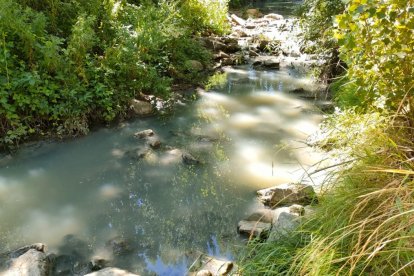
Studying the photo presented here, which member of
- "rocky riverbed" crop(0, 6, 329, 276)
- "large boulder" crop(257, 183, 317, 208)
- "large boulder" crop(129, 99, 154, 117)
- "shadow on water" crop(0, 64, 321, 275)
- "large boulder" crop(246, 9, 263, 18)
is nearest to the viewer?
"rocky riverbed" crop(0, 6, 329, 276)

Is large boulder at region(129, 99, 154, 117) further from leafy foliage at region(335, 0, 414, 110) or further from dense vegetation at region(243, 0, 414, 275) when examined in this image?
leafy foliage at region(335, 0, 414, 110)

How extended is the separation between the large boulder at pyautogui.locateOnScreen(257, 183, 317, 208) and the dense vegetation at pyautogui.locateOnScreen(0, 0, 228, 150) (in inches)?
113

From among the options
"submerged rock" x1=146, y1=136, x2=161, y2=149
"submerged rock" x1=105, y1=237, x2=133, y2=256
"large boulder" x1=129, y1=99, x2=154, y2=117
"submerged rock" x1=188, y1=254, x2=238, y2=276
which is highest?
"large boulder" x1=129, y1=99, x2=154, y2=117

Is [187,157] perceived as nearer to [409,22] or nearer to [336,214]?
[336,214]

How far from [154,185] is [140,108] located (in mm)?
2196

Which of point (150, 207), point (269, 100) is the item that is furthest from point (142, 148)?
point (269, 100)

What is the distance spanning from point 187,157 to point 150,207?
3.42 ft

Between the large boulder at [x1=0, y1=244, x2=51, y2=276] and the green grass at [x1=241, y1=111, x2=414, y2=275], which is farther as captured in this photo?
the large boulder at [x1=0, y1=244, x2=51, y2=276]

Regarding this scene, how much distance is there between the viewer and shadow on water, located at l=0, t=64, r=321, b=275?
147 inches

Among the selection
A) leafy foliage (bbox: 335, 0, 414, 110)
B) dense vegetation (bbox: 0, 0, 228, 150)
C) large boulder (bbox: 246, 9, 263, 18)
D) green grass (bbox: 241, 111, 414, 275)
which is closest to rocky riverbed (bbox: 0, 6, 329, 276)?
green grass (bbox: 241, 111, 414, 275)

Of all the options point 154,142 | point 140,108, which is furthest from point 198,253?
point 140,108

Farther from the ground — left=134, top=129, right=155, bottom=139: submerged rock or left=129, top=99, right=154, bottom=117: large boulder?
left=129, top=99, right=154, bottom=117: large boulder

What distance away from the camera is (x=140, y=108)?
662 cm

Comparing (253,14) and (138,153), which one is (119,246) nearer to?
(138,153)
